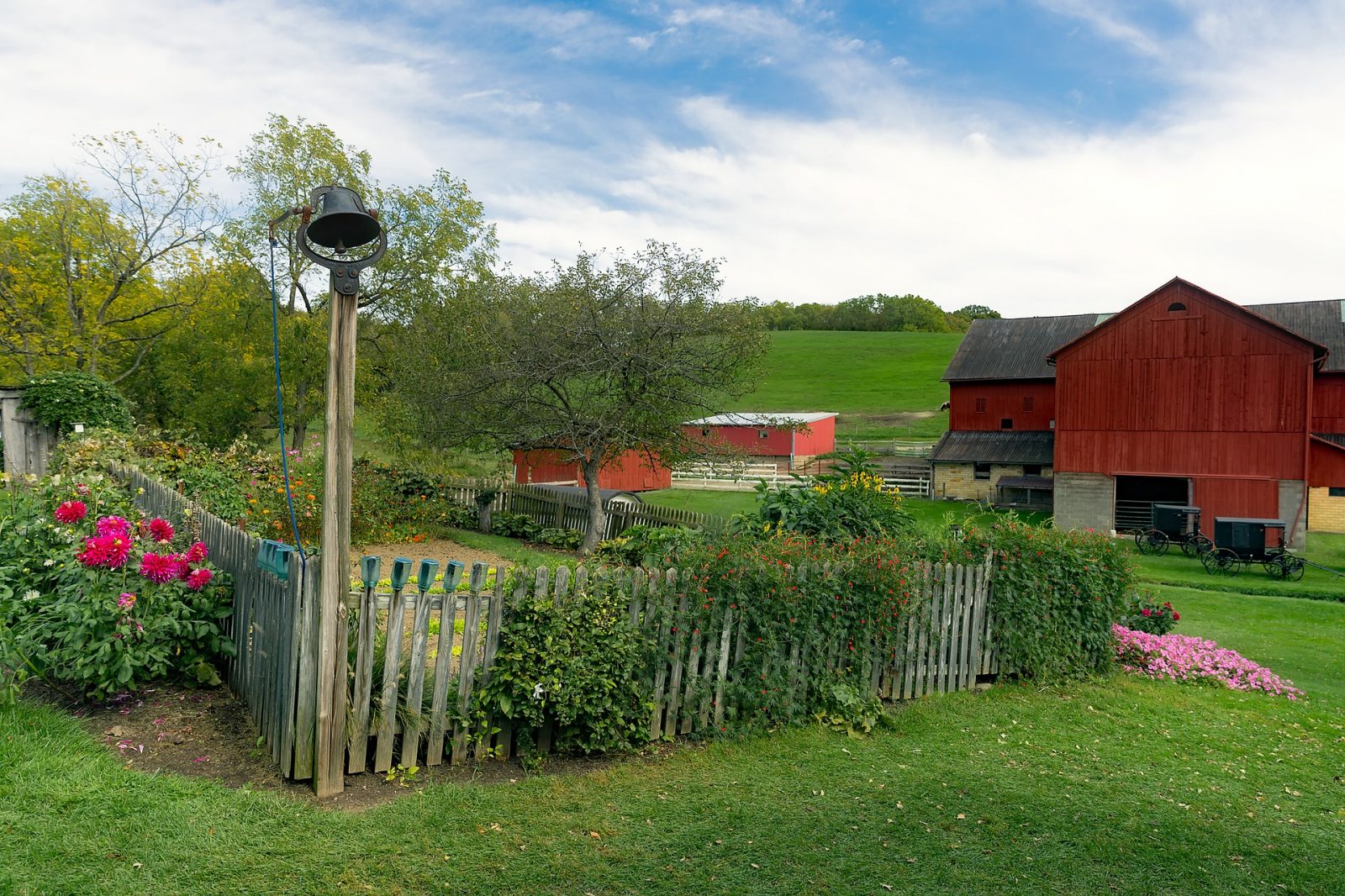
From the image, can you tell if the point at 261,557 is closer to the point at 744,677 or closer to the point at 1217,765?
the point at 744,677

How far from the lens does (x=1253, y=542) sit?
19156 millimetres

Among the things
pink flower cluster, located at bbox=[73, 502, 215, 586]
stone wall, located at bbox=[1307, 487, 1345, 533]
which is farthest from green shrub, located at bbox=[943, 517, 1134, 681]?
stone wall, located at bbox=[1307, 487, 1345, 533]

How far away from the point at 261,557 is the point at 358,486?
978cm

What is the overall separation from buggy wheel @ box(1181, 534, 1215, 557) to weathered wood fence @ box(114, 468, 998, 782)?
19.7 metres

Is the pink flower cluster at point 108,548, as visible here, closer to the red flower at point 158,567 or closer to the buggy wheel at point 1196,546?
the red flower at point 158,567

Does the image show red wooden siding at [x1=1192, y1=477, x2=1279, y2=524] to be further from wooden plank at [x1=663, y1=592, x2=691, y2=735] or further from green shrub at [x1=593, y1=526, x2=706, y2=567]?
wooden plank at [x1=663, y1=592, x2=691, y2=735]

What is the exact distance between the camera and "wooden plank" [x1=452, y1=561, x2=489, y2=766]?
4.60 m

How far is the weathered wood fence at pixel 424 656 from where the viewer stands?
4.34m

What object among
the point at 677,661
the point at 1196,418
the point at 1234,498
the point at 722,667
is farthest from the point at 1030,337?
the point at 677,661

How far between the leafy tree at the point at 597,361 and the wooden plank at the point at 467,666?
10101 millimetres

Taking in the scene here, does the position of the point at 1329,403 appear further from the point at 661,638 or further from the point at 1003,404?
the point at 661,638

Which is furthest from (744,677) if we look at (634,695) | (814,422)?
(814,422)

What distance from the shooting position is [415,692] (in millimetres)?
4508

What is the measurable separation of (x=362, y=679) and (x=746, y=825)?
217 centimetres
